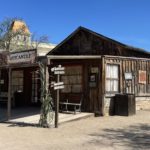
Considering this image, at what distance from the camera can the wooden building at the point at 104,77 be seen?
1614 centimetres

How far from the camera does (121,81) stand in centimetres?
1705

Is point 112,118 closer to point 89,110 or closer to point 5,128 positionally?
point 89,110

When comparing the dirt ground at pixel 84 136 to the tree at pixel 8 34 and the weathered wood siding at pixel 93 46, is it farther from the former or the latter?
the tree at pixel 8 34

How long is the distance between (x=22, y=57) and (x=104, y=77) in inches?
148

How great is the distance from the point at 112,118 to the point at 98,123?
1.34 metres

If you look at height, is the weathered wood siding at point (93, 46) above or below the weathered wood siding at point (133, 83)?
above

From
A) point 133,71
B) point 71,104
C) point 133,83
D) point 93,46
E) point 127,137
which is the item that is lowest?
point 127,137

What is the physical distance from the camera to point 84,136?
1149 cm

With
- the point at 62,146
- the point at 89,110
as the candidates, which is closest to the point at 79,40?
the point at 89,110

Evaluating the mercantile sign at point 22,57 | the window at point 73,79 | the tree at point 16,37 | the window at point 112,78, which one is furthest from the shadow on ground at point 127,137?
the tree at point 16,37

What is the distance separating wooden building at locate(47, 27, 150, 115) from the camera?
53.0ft

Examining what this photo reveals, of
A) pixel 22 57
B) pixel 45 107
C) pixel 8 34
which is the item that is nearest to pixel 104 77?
pixel 45 107

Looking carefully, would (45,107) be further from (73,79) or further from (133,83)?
(133,83)

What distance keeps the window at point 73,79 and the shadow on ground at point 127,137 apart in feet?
15.1
